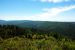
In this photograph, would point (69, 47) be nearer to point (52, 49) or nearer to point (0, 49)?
point (52, 49)

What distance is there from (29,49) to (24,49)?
0.26 meters

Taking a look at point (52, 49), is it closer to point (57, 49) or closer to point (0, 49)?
point (57, 49)

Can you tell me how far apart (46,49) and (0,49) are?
2.18 m

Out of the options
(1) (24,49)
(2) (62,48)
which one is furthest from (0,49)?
(2) (62,48)

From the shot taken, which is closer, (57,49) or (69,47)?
(57,49)

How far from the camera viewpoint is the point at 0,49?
7.97m

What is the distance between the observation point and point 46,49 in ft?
26.4

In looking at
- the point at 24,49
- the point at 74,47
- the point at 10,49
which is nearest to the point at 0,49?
the point at 10,49

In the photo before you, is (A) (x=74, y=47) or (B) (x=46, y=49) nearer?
(B) (x=46, y=49)

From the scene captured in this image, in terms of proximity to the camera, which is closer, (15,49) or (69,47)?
(15,49)

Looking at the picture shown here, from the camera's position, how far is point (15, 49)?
820 cm

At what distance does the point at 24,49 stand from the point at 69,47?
242 centimetres

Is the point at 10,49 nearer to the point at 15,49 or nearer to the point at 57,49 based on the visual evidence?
the point at 15,49

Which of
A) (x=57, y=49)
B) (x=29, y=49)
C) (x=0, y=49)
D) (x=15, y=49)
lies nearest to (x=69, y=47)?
(x=57, y=49)
